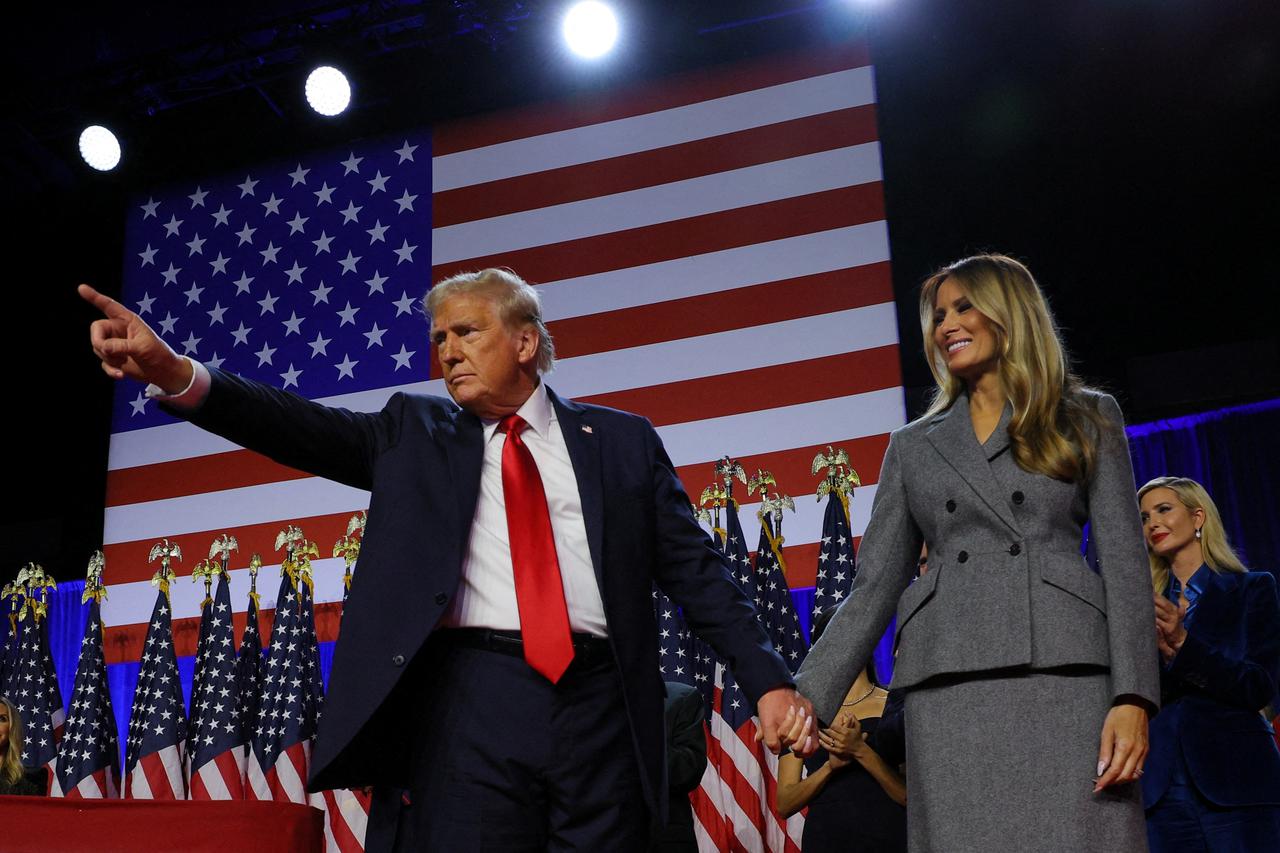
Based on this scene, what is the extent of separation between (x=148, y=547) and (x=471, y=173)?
2773 millimetres

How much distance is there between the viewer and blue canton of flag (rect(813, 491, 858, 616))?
16.7 ft

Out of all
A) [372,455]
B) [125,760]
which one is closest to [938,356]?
[372,455]

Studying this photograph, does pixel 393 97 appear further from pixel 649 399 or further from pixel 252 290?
pixel 649 399

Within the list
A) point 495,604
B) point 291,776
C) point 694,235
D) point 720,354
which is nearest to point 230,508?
point 291,776

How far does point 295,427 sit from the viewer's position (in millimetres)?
2037

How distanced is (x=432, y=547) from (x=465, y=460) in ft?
0.63

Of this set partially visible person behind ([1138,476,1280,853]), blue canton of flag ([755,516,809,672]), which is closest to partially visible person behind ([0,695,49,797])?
blue canton of flag ([755,516,809,672])

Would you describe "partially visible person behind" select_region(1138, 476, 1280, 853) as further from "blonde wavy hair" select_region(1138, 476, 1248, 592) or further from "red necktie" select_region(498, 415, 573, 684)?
"red necktie" select_region(498, 415, 573, 684)

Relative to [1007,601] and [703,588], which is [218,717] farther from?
[1007,601]

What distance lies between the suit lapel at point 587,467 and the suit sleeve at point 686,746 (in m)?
1.55

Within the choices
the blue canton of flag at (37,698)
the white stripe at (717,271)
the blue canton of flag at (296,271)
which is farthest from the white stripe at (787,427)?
the blue canton of flag at (37,698)

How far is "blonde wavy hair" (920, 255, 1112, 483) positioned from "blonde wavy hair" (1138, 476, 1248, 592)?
144 centimetres

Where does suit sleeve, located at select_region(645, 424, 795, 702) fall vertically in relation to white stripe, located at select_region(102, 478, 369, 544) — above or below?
below

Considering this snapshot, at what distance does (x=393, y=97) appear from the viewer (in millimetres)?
7211
